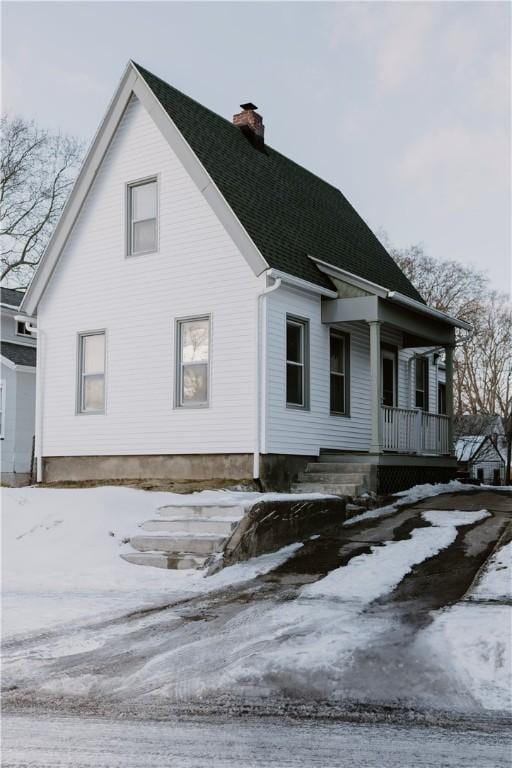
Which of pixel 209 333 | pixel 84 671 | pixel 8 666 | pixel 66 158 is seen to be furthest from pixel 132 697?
pixel 66 158

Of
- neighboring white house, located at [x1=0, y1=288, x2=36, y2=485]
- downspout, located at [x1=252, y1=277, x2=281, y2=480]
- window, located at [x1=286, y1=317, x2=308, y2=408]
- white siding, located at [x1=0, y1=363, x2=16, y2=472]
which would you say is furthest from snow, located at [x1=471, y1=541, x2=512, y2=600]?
white siding, located at [x1=0, y1=363, x2=16, y2=472]

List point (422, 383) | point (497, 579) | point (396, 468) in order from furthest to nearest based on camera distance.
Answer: point (422, 383)
point (396, 468)
point (497, 579)

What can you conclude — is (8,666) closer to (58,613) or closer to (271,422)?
(58,613)

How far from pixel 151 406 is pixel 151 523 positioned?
15.7 feet

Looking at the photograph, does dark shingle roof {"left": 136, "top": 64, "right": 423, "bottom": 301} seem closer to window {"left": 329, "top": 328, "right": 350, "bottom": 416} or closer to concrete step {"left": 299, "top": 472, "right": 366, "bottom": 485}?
window {"left": 329, "top": 328, "right": 350, "bottom": 416}

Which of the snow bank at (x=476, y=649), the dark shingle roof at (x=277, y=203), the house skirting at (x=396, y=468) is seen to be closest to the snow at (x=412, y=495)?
the house skirting at (x=396, y=468)

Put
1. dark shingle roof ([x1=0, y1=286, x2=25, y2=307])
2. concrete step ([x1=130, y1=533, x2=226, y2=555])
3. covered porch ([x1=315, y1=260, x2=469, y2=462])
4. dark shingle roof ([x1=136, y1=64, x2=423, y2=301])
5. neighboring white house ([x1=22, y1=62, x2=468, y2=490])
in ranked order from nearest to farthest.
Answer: concrete step ([x1=130, y1=533, x2=226, y2=555])
neighboring white house ([x1=22, y1=62, x2=468, y2=490])
dark shingle roof ([x1=136, y1=64, x2=423, y2=301])
covered porch ([x1=315, y1=260, x2=469, y2=462])
dark shingle roof ([x1=0, y1=286, x2=25, y2=307])

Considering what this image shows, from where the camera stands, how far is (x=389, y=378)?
18.9 metres

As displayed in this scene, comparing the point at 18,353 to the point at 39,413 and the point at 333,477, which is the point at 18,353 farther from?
the point at 333,477

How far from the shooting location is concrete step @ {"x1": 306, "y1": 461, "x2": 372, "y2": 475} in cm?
1488

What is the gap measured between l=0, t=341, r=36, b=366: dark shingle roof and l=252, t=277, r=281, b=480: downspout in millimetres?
13130

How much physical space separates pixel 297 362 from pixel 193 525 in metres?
5.49

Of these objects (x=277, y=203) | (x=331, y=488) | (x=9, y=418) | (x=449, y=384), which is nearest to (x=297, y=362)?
(x=331, y=488)

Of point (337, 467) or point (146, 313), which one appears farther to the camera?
point (146, 313)
